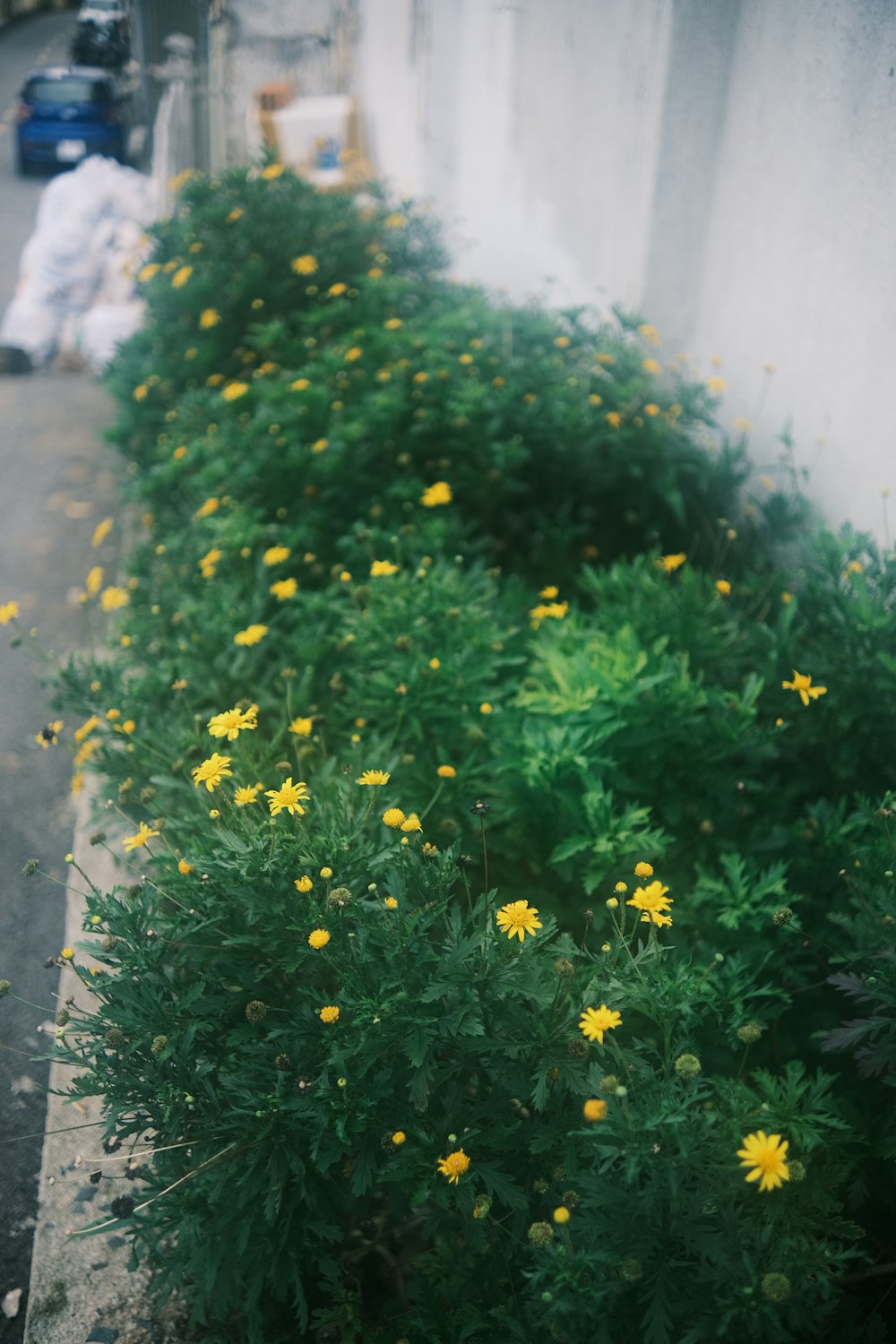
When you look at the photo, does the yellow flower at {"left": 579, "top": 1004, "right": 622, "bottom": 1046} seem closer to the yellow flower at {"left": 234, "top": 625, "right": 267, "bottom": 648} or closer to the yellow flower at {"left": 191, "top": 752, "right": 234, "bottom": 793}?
the yellow flower at {"left": 191, "top": 752, "right": 234, "bottom": 793}

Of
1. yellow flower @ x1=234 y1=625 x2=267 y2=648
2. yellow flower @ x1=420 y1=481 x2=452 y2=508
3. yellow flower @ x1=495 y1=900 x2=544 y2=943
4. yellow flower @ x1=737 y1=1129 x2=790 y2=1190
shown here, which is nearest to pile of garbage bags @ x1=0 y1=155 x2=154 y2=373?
yellow flower @ x1=420 y1=481 x2=452 y2=508

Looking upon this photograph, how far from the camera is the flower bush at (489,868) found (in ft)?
6.69

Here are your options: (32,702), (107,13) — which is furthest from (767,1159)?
(107,13)

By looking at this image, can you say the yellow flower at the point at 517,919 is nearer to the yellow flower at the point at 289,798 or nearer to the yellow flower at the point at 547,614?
the yellow flower at the point at 289,798

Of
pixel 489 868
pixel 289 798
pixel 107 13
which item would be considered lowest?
pixel 489 868

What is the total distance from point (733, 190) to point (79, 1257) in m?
4.72

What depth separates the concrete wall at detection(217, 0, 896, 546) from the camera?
3.65 m

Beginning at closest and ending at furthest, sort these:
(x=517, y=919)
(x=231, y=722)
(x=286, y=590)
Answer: (x=517, y=919), (x=231, y=722), (x=286, y=590)

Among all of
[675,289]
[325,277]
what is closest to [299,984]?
[675,289]

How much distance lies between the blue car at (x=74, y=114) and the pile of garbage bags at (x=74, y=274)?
3.75 metres

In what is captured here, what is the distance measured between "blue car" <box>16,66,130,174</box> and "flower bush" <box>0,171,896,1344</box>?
904 centimetres

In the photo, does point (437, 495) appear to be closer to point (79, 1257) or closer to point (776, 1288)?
point (79, 1257)

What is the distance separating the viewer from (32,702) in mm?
4758

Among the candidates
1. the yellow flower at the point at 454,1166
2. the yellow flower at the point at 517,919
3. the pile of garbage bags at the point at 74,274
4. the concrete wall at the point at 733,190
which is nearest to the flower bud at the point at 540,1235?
the yellow flower at the point at 454,1166
